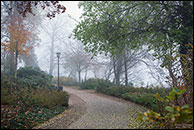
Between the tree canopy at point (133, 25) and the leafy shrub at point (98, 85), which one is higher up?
the tree canopy at point (133, 25)

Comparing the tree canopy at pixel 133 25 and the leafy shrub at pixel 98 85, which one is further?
the leafy shrub at pixel 98 85

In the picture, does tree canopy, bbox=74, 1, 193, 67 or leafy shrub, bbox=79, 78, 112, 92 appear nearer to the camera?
tree canopy, bbox=74, 1, 193, 67

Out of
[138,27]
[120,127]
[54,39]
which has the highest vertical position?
[54,39]

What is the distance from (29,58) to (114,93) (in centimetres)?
1122

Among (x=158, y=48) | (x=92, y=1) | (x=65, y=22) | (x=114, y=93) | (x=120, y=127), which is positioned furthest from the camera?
(x=65, y=22)

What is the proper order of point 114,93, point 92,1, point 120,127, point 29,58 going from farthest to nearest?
point 29,58
point 114,93
point 92,1
point 120,127

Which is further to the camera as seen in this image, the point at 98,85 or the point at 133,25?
the point at 98,85

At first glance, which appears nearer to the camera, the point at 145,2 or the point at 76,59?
the point at 145,2

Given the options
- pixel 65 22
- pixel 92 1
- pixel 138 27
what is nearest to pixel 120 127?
pixel 138 27

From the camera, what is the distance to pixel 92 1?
7.65 metres

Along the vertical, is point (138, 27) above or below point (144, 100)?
above

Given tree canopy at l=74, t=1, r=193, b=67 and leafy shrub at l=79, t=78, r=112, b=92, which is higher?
tree canopy at l=74, t=1, r=193, b=67

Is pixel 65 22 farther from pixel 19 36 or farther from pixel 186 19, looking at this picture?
pixel 186 19

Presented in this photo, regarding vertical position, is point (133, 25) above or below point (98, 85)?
above
